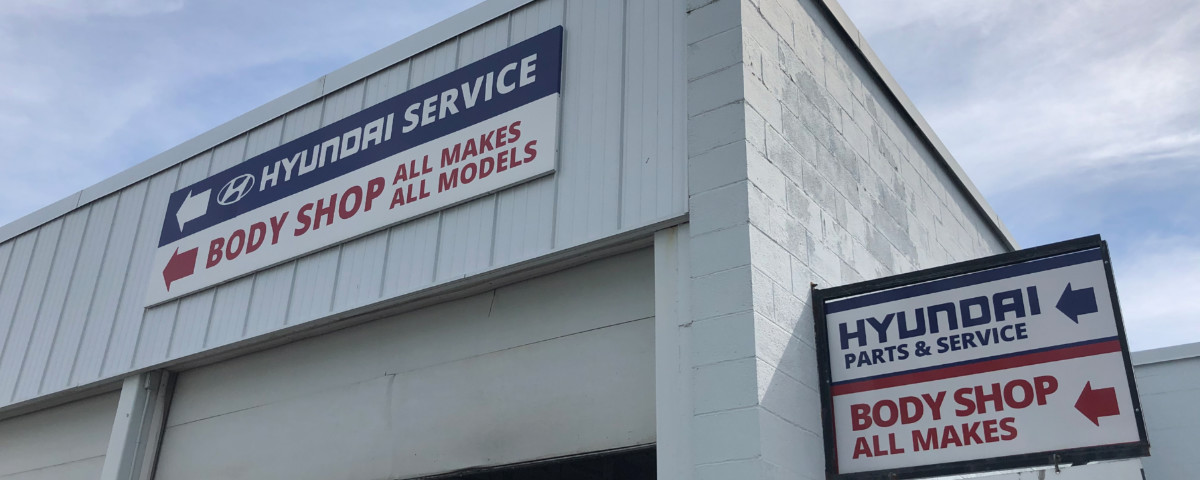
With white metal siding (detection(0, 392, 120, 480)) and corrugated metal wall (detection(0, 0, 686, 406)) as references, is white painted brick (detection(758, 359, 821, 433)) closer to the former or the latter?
corrugated metal wall (detection(0, 0, 686, 406))

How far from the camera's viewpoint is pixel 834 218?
7879 millimetres

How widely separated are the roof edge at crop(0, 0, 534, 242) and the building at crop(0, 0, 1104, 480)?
29mm

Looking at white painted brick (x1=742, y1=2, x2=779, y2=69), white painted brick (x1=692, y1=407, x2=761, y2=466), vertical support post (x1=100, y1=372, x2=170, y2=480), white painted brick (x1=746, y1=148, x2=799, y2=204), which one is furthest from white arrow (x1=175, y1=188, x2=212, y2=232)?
white painted brick (x1=692, y1=407, x2=761, y2=466)

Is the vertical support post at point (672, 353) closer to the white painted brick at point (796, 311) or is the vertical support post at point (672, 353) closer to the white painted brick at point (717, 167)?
the white painted brick at point (717, 167)

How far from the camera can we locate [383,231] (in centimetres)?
856

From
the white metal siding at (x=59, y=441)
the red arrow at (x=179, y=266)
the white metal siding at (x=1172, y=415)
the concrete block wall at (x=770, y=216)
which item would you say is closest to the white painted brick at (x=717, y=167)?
the concrete block wall at (x=770, y=216)

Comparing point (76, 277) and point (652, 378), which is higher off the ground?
point (76, 277)

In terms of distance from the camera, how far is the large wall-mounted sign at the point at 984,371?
19.3 ft

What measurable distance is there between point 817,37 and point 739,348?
3540mm

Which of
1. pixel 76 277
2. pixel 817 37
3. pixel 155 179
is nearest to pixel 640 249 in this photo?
pixel 817 37

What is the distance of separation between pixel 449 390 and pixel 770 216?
9.19ft

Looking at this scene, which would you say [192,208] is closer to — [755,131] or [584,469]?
[584,469]

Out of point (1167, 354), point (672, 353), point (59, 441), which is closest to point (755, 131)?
point (672, 353)

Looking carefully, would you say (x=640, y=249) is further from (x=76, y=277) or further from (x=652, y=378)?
(x=76, y=277)
